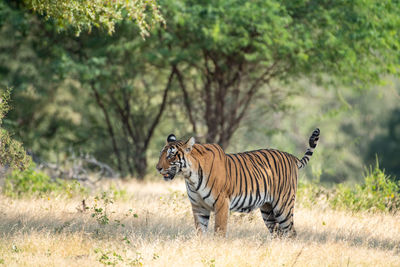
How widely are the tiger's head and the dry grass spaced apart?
2.52 feet

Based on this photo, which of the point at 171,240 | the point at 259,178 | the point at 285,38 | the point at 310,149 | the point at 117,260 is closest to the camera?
the point at 117,260

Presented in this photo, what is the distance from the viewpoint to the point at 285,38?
574 inches

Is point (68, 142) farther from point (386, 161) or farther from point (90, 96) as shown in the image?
point (386, 161)

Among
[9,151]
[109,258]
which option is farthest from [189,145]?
[9,151]

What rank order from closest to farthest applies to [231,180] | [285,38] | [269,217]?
[231,180]
[269,217]
[285,38]

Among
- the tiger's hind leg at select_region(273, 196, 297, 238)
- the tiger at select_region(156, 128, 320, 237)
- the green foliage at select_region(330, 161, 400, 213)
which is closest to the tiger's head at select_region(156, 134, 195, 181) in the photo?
the tiger at select_region(156, 128, 320, 237)

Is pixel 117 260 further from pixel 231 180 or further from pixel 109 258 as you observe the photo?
pixel 231 180

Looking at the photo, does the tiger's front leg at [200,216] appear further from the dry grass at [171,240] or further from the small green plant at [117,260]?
the small green plant at [117,260]

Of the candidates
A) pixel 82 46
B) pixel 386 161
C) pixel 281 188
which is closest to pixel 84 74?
pixel 82 46

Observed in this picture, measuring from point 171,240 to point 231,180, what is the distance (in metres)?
1.12

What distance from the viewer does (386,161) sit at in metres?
34.2

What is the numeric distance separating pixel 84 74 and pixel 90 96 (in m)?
5.34

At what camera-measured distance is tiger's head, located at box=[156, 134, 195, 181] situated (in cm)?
738

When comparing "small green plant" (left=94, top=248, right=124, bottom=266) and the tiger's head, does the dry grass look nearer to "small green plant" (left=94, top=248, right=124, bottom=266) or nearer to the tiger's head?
"small green plant" (left=94, top=248, right=124, bottom=266)
